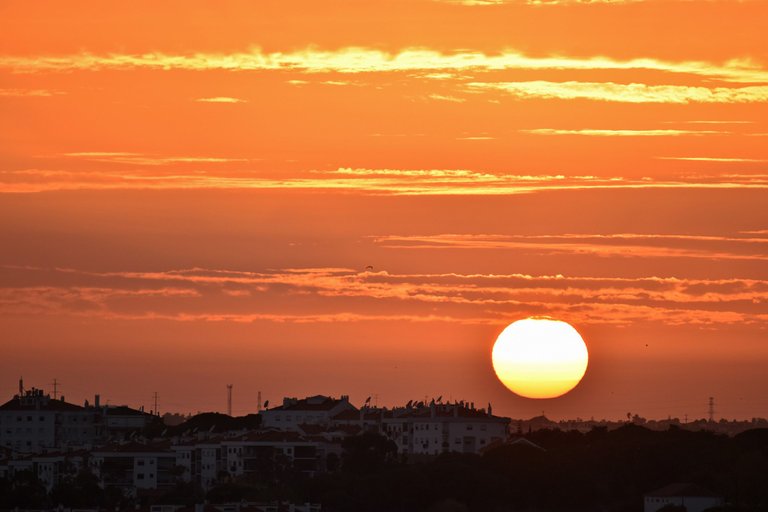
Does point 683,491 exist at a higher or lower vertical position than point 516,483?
lower

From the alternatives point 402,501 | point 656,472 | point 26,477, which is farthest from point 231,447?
point 656,472

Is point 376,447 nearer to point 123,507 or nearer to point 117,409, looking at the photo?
point 123,507

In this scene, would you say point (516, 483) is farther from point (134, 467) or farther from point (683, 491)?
point (134, 467)

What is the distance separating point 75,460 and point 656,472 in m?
43.2

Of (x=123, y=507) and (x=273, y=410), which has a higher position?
(x=273, y=410)

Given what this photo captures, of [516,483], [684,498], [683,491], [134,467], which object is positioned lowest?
[684,498]

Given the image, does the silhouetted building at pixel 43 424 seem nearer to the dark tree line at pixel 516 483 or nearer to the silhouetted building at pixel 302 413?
the silhouetted building at pixel 302 413

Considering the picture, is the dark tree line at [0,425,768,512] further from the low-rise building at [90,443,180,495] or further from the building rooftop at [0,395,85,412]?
the building rooftop at [0,395,85,412]

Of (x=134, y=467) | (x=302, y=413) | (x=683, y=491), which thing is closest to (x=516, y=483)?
(x=683, y=491)

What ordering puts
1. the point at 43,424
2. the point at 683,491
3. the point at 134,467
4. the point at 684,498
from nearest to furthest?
the point at 684,498
the point at 683,491
the point at 134,467
the point at 43,424

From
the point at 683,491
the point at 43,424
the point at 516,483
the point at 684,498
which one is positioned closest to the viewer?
the point at 684,498

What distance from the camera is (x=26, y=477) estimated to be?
407 ft

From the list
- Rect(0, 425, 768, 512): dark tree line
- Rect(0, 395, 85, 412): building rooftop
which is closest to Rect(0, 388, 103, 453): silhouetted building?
Rect(0, 395, 85, 412): building rooftop

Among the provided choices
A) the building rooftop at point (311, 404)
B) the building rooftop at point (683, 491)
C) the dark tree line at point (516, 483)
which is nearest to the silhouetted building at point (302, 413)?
the building rooftop at point (311, 404)
